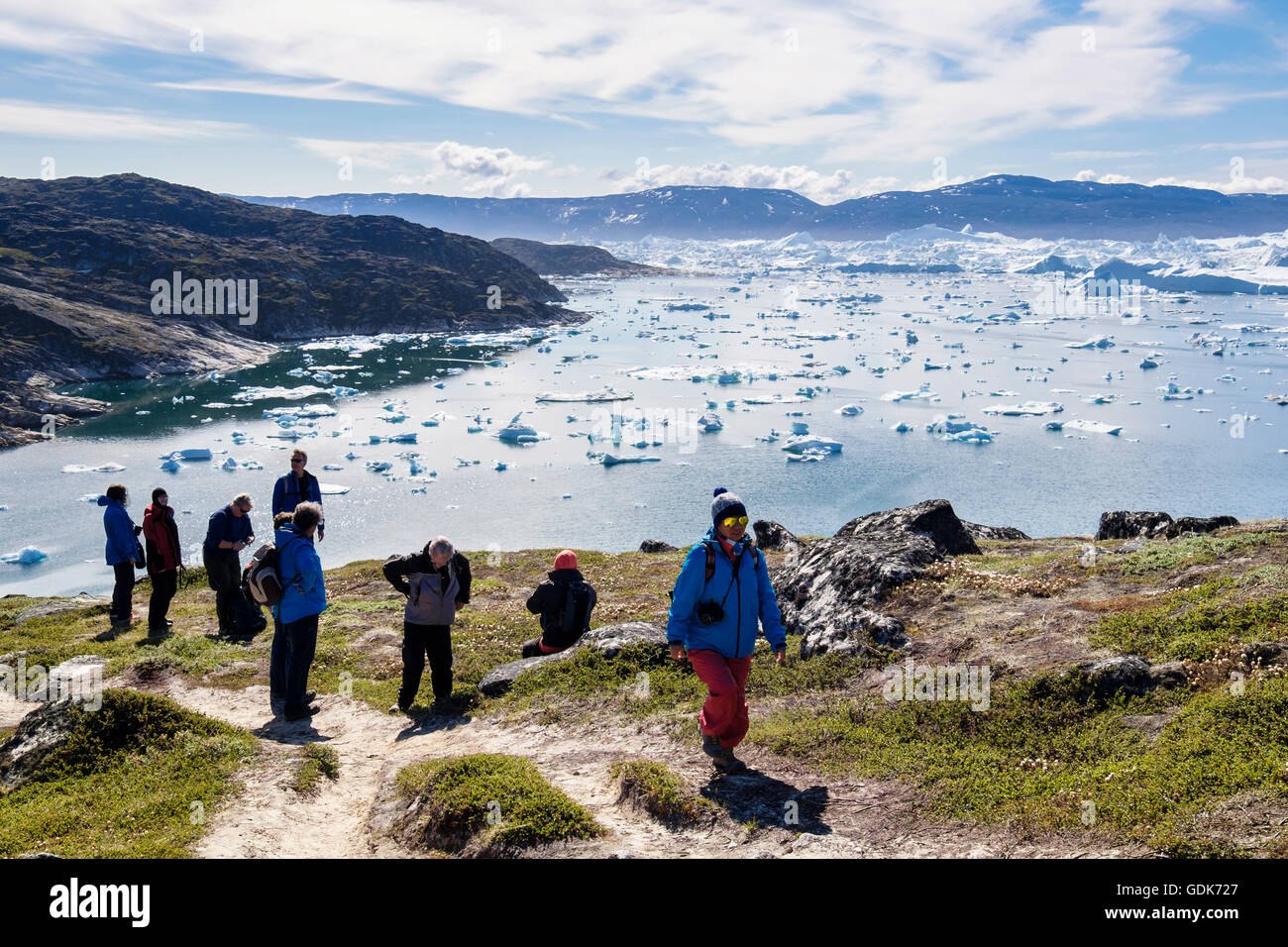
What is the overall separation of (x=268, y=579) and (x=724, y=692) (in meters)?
6.32

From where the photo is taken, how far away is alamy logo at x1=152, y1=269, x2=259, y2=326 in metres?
138

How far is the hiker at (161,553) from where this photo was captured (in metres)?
16.6

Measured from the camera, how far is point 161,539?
16766 mm

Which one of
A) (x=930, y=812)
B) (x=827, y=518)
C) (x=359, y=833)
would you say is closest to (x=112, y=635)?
(x=359, y=833)

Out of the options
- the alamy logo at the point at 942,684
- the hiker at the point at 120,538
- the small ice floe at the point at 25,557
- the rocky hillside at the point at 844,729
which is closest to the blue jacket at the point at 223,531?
the rocky hillside at the point at 844,729

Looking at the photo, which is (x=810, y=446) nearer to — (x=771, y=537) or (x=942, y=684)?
(x=771, y=537)

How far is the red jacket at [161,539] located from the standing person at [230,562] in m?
0.71

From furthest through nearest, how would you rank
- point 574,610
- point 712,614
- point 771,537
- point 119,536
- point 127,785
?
point 771,537 → point 119,536 → point 574,610 → point 712,614 → point 127,785

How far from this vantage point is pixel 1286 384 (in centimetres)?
9494

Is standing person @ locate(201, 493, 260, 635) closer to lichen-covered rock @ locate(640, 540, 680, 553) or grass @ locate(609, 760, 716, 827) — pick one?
grass @ locate(609, 760, 716, 827)

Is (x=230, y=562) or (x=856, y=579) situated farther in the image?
(x=230, y=562)

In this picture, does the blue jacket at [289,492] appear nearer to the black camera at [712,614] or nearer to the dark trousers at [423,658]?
the dark trousers at [423,658]

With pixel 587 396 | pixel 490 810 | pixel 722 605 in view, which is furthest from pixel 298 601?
pixel 587 396

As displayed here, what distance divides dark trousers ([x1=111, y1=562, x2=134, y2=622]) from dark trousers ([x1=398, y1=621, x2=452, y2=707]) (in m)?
9.46
